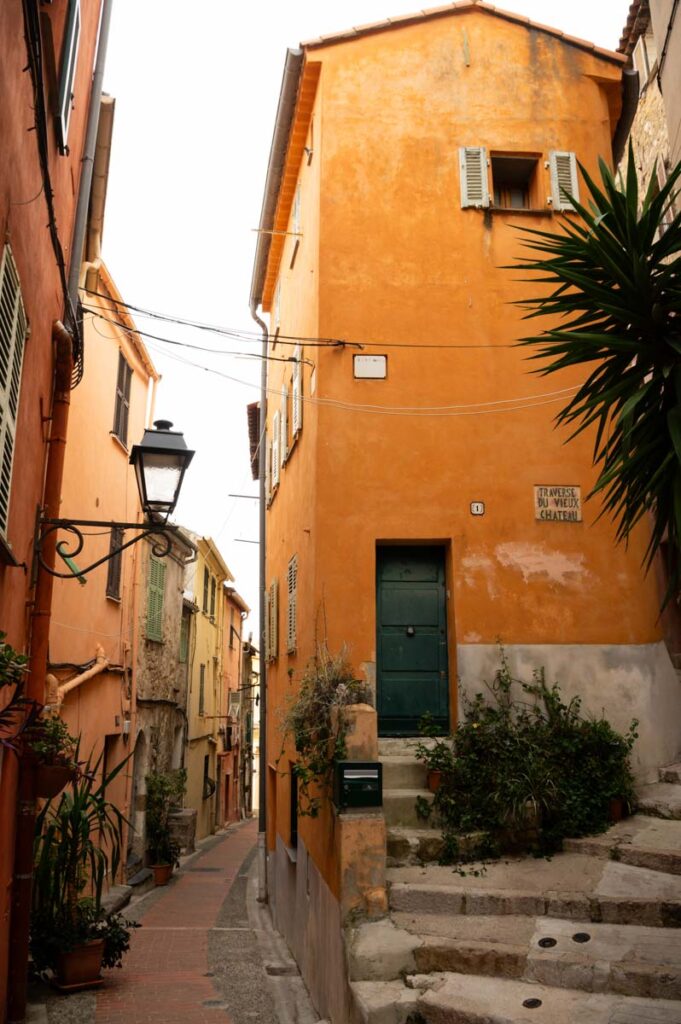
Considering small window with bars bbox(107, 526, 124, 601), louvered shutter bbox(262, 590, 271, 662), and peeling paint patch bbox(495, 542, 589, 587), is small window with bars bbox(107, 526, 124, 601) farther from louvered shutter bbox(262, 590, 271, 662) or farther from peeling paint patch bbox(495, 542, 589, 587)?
peeling paint patch bbox(495, 542, 589, 587)

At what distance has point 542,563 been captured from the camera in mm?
9477

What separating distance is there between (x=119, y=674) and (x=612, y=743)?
8744mm

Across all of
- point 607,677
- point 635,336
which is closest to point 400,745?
point 607,677

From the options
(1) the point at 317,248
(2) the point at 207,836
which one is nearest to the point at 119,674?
(1) the point at 317,248

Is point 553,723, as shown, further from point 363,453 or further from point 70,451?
point 70,451

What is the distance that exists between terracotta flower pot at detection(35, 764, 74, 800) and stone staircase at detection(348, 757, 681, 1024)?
2.43 m

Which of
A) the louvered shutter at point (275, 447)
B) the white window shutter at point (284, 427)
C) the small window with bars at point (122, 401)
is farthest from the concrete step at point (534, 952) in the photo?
the small window with bars at point (122, 401)

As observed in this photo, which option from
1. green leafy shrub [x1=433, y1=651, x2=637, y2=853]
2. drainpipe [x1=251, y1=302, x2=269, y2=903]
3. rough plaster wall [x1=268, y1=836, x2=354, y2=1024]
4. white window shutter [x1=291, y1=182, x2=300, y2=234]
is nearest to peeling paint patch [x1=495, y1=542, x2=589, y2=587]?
green leafy shrub [x1=433, y1=651, x2=637, y2=853]

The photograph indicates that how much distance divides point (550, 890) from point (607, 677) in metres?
3.07

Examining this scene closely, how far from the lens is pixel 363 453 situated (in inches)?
380

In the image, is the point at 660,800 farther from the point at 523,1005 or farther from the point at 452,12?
the point at 452,12

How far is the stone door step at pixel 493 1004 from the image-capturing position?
4953 mm

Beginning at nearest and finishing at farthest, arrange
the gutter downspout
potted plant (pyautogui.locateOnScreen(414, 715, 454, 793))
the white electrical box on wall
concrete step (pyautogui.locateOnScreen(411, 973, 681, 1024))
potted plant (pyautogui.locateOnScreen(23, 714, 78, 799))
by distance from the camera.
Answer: concrete step (pyautogui.locateOnScreen(411, 973, 681, 1024))
potted plant (pyautogui.locateOnScreen(23, 714, 78, 799))
the gutter downspout
potted plant (pyautogui.locateOnScreen(414, 715, 454, 793))
the white electrical box on wall

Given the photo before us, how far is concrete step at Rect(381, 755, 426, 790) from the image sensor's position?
821 centimetres
